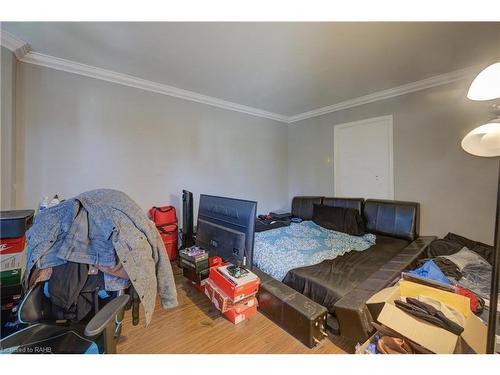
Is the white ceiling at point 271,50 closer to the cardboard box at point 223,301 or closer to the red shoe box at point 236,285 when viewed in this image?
the red shoe box at point 236,285

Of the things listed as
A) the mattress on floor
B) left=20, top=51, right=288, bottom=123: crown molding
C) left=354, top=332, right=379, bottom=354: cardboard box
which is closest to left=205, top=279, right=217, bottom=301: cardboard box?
the mattress on floor

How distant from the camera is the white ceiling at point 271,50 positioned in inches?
63.8

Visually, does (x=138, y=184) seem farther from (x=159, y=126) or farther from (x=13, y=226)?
(x=13, y=226)

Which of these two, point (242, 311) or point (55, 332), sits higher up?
point (55, 332)

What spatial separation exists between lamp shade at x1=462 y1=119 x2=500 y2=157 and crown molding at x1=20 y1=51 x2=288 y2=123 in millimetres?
2895

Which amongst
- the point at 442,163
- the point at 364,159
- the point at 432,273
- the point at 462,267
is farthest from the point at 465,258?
the point at 364,159

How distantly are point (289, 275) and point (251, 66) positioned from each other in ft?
7.29

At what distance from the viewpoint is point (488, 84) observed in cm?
100

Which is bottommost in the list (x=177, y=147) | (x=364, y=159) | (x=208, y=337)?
(x=208, y=337)

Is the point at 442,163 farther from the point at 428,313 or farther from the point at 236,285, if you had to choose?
the point at 236,285

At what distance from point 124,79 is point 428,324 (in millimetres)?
3496

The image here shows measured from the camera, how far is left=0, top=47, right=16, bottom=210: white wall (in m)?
1.71

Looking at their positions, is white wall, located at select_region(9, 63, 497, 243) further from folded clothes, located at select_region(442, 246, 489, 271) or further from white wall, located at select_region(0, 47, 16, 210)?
folded clothes, located at select_region(442, 246, 489, 271)
